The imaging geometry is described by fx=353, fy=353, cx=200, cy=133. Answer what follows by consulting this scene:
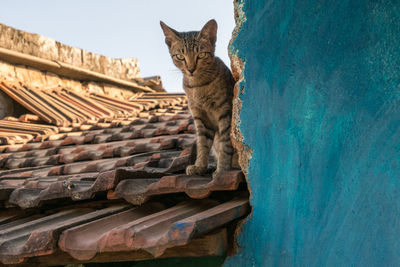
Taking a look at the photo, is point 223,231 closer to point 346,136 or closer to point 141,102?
point 346,136

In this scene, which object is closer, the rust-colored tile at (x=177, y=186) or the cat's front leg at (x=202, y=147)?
the rust-colored tile at (x=177, y=186)

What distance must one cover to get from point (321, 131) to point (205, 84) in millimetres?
1111

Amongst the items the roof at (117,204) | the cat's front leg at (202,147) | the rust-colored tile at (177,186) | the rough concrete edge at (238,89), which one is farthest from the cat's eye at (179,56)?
the rust-colored tile at (177,186)

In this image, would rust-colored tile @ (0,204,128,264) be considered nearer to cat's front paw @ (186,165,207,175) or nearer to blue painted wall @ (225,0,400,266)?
cat's front paw @ (186,165,207,175)

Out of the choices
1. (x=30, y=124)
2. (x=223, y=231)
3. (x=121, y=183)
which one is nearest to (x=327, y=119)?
(x=223, y=231)

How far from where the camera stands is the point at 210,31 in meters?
2.40

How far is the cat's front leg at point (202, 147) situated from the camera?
6.81 ft

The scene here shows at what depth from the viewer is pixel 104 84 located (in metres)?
6.90

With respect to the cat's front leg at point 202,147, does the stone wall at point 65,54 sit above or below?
above

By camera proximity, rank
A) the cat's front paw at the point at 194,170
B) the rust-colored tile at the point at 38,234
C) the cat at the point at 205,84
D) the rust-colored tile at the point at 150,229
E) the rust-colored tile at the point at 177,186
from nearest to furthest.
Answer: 1. the rust-colored tile at the point at 150,229
2. the rust-colored tile at the point at 38,234
3. the rust-colored tile at the point at 177,186
4. the cat's front paw at the point at 194,170
5. the cat at the point at 205,84

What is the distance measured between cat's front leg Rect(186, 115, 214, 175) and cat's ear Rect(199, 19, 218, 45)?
55 cm

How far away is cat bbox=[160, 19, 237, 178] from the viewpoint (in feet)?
7.17

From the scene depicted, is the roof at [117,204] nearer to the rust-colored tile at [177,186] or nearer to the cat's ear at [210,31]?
the rust-colored tile at [177,186]

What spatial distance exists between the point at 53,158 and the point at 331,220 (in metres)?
2.67
